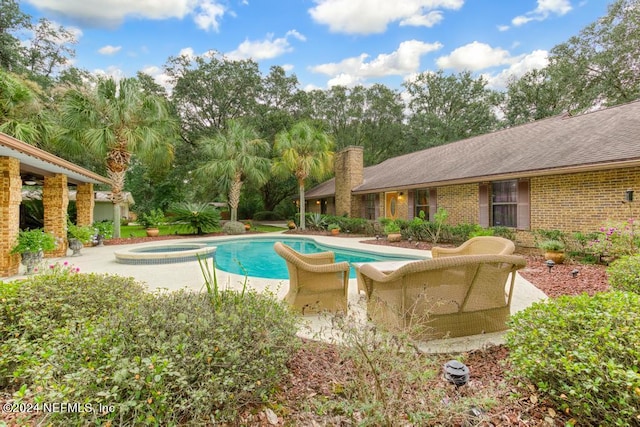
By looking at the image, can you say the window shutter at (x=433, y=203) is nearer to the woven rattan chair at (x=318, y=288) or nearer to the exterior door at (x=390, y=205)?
the exterior door at (x=390, y=205)

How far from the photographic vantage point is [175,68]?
962 inches

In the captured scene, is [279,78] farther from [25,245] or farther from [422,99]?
[25,245]

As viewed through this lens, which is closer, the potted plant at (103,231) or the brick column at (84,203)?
the potted plant at (103,231)

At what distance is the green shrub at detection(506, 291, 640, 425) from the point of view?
1.82m

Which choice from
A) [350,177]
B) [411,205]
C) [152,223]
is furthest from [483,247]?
[152,223]

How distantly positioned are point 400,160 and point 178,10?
14.2 m

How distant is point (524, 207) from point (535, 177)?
1.00m

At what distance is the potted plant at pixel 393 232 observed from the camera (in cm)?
1340

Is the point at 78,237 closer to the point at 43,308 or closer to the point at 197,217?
the point at 197,217

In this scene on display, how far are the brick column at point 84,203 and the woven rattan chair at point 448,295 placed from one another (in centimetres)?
1442

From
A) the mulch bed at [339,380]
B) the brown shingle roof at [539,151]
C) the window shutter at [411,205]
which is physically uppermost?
the brown shingle roof at [539,151]

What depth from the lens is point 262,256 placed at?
1121 centimetres

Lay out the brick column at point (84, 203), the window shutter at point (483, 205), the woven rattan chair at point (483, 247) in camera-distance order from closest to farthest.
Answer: the woven rattan chair at point (483, 247) < the window shutter at point (483, 205) < the brick column at point (84, 203)

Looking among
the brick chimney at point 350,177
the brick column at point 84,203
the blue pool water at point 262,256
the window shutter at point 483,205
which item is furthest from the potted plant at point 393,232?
the brick column at point 84,203
